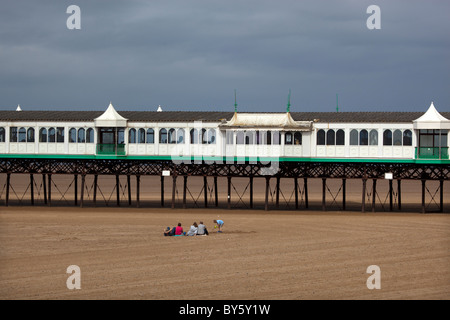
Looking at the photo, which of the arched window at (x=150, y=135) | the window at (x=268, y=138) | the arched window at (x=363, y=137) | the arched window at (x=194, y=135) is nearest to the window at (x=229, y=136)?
the arched window at (x=194, y=135)

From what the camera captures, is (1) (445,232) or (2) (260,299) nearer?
(2) (260,299)

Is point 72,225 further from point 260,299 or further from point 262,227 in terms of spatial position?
point 260,299

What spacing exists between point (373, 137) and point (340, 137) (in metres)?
1.70

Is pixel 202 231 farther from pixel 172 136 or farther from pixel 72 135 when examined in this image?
pixel 72 135

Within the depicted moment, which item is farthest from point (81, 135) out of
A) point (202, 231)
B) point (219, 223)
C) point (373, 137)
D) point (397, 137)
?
point (397, 137)

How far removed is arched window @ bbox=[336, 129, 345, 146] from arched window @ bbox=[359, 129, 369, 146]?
0.88 metres

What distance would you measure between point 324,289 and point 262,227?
13893mm

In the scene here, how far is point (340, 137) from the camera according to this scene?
42.1 meters

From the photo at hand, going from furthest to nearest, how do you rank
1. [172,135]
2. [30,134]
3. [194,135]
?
1. [30,134]
2. [172,135]
3. [194,135]

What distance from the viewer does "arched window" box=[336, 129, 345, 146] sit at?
42.1 meters

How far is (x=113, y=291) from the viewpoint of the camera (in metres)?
21.5
